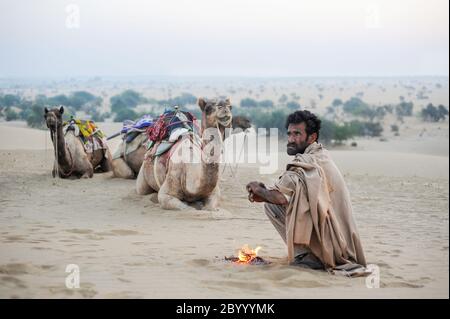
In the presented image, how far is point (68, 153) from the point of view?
12.5 metres

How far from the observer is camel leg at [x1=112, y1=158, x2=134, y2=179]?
12.6 metres

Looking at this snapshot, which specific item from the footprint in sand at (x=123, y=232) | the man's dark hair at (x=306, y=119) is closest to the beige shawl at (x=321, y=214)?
the man's dark hair at (x=306, y=119)

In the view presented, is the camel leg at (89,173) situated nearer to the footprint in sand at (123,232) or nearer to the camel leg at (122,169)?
the camel leg at (122,169)

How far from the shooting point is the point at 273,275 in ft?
18.8

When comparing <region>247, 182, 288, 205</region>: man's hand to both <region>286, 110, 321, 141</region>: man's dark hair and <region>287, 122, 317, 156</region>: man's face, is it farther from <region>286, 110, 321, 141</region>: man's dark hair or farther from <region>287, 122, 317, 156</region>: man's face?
<region>286, 110, 321, 141</region>: man's dark hair

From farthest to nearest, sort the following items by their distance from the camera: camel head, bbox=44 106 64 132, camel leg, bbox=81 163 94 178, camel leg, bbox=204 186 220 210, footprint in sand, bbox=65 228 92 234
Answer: camel leg, bbox=81 163 94 178
camel head, bbox=44 106 64 132
camel leg, bbox=204 186 220 210
footprint in sand, bbox=65 228 92 234

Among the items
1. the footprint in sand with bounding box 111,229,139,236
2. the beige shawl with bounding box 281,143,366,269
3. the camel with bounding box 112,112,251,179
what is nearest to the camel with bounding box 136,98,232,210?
the footprint in sand with bounding box 111,229,139,236

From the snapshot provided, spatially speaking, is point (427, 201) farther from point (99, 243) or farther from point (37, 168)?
point (37, 168)

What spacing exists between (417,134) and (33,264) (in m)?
27.9

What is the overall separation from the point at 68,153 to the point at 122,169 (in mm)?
929

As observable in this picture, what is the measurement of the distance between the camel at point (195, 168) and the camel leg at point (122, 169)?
2069 mm

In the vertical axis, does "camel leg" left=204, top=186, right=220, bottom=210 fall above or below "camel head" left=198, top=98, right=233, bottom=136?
below

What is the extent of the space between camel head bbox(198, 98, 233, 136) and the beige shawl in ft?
9.14
